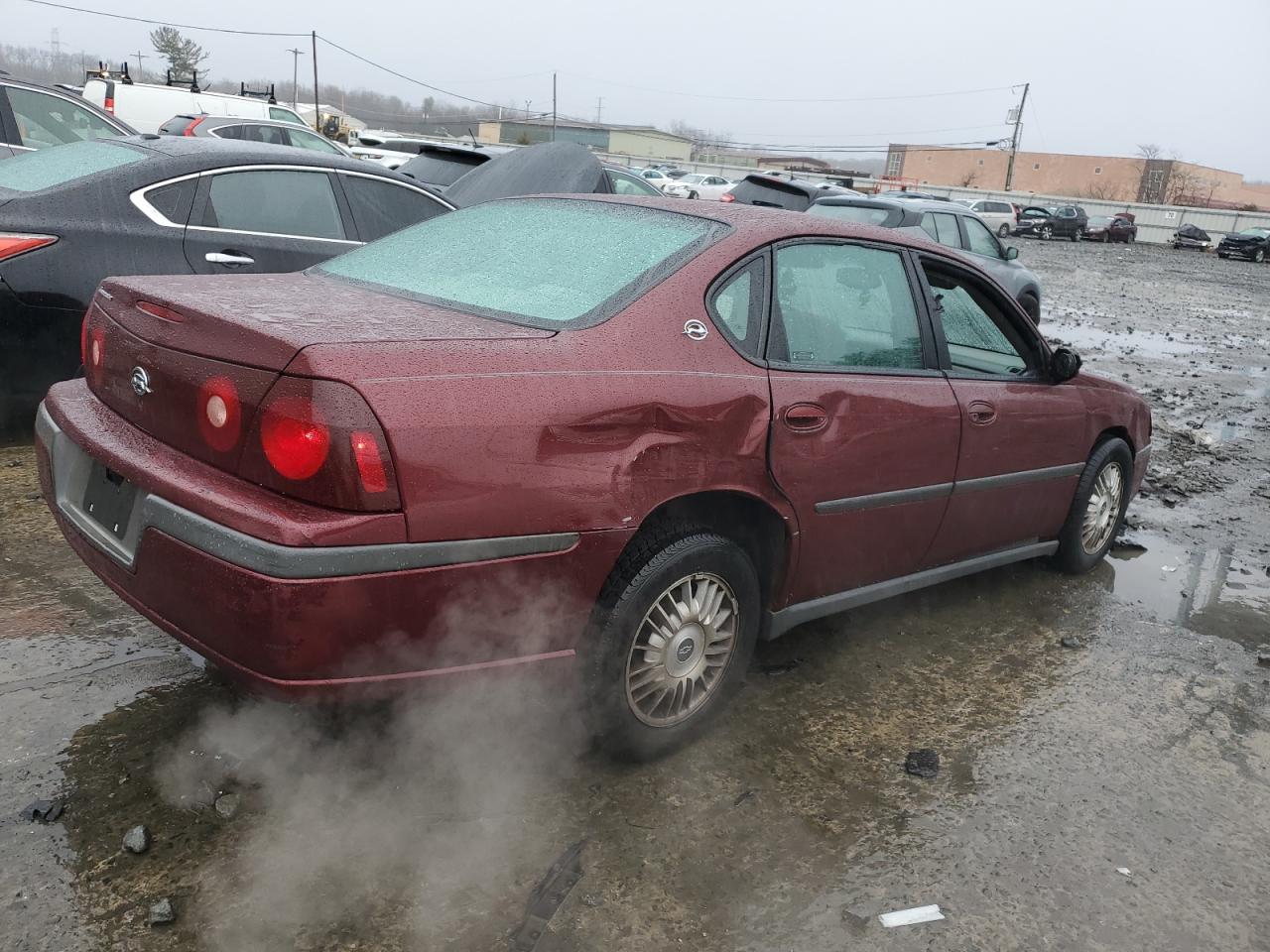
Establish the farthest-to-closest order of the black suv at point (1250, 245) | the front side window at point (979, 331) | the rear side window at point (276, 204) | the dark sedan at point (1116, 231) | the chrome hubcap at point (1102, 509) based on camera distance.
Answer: the dark sedan at point (1116, 231) < the black suv at point (1250, 245) < the rear side window at point (276, 204) < the chrome hubcap at point (1102, 509) < the front side window at point (979, 331)

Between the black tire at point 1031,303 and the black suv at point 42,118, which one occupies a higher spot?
the black suv at point 42,118

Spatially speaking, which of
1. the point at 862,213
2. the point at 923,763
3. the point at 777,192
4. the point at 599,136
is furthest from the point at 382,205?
the point at 599,136

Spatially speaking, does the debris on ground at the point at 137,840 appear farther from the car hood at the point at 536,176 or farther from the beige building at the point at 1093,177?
the beige building at the point at 1093,177

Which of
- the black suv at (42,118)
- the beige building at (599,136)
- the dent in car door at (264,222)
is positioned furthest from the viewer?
the beige building at (599,136)

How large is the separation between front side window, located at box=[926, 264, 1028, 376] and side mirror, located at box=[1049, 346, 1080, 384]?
113 millimetres

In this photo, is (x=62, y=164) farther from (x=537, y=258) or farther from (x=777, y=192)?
(x=777, y=192)

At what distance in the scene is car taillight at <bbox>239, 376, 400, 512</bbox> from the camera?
209 centimetres

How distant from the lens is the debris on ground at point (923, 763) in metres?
2.97

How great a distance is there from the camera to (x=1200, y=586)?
4.73 metres

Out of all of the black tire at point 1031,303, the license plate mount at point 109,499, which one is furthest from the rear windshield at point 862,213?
the license plate mount at point 109,499

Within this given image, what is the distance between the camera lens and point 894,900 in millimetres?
2402

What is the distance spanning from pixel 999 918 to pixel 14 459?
4.63 metres

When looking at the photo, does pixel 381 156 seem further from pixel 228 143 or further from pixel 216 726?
pixel 216 726

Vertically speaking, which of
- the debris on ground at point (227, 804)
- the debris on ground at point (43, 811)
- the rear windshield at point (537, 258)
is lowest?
the debris on ground at point (227, 804)
